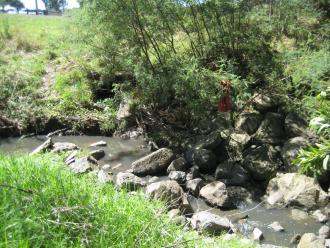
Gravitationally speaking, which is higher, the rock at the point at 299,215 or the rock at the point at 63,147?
the rock at the point at 63,147

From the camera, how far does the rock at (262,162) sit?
8.79m

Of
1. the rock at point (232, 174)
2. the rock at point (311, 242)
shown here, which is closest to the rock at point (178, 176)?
the rock at point (232, 174)

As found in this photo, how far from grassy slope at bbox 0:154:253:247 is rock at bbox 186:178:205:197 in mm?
3598

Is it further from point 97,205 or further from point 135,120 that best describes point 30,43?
point 97,205

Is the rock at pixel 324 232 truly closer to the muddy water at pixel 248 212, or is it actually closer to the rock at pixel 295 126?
the muddy water at pixel 248 212

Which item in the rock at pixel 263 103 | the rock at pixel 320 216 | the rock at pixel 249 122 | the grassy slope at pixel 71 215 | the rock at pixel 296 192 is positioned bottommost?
the rock at pixel 320 216

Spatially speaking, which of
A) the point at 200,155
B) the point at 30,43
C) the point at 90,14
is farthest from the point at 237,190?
the point at 30,43

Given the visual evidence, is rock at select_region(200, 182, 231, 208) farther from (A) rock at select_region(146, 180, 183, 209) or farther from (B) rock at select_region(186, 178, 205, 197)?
(A) rock at select_region(146, 180, 183, 209)

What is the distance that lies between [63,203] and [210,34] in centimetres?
940

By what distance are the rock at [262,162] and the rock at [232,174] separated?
0.62ft

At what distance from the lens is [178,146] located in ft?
35.7

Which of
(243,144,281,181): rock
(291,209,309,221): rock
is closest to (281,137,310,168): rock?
(243,144,281,181): rock

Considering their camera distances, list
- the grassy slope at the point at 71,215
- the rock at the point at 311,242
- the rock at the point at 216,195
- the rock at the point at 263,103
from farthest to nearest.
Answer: the rock at the point at 263,103
the rock at the point at 216,195
the rock at the point at 311,242
the grassy slope at the point at 71,215

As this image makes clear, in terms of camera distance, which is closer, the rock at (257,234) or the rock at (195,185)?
the rock at (257,234)
